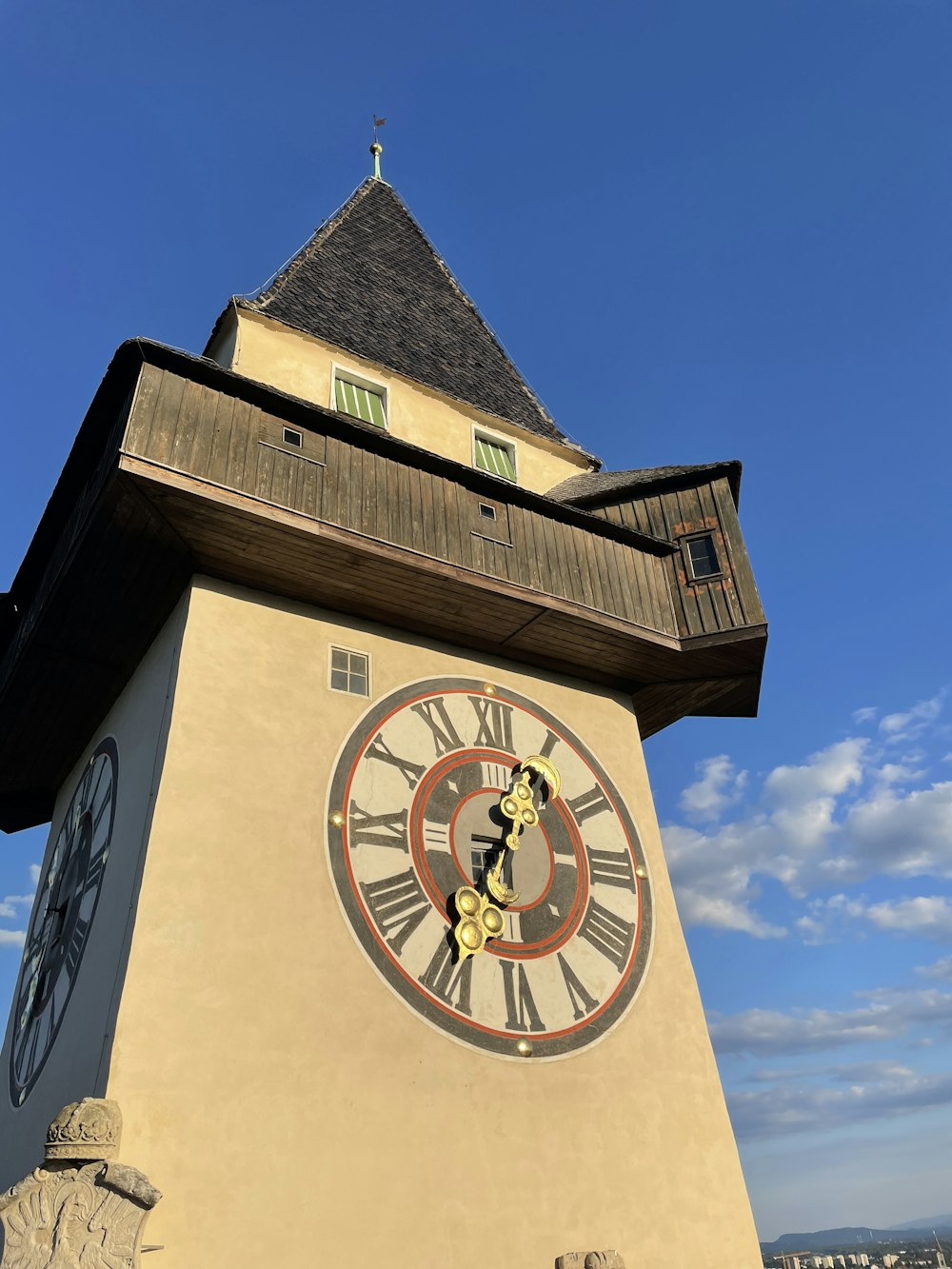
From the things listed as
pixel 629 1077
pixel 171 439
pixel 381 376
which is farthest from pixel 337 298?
pixel 629 1077

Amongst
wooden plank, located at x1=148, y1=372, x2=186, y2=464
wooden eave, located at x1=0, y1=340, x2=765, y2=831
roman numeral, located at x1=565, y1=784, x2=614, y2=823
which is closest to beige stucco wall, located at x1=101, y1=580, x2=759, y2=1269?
wooden eave, located at x1=0, y1=340, x2=765, y2=831

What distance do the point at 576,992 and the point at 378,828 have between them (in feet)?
7.39

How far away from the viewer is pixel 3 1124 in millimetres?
8773

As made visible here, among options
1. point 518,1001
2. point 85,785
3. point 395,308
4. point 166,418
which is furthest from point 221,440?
point 395,308

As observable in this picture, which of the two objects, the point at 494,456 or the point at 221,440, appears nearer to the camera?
the point at 221,440

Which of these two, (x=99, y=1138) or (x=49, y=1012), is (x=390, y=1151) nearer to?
(x=99, y=1138)

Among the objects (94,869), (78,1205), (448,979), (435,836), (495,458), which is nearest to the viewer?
(78,1205)

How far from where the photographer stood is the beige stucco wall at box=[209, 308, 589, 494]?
1016 cm

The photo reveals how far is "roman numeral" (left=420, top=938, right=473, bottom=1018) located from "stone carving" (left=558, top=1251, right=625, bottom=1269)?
1.77m

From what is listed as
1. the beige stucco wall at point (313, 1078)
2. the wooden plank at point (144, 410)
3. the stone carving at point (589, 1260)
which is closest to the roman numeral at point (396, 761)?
the beige stucco wall at point (313, 1078)

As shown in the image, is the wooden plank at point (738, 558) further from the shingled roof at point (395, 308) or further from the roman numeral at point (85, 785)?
the roman numeral at point (85, 785)

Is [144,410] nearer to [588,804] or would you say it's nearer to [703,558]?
[588,804]

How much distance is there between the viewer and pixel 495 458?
38.5 feet

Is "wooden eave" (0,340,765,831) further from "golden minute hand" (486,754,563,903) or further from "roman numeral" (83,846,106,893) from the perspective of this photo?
"roman numeral" (83,846,106,893)
